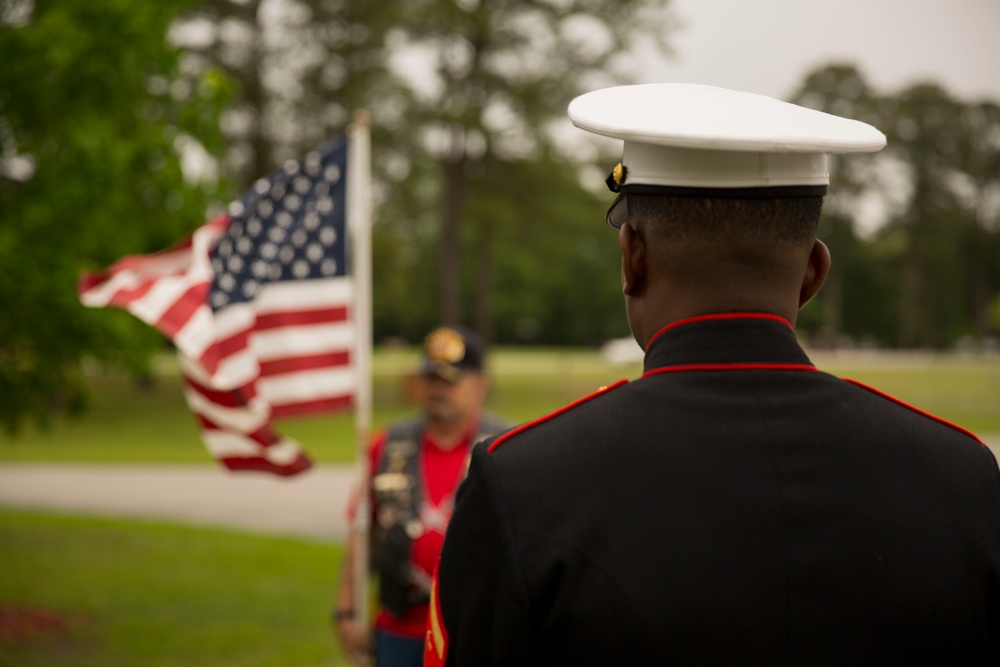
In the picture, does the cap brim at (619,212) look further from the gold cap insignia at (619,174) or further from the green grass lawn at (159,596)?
the green grass lawn at (159,596)

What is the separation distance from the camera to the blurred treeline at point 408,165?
7.66 meters

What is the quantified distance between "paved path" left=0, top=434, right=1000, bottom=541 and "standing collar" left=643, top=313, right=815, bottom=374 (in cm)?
1079

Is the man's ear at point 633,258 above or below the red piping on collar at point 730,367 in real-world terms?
above

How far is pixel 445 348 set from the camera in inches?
195

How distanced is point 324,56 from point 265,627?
25817 millimetres

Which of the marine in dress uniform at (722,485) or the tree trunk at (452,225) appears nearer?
the marine in dress uniform at (722,485)

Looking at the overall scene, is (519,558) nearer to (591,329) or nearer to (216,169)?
(216,169)

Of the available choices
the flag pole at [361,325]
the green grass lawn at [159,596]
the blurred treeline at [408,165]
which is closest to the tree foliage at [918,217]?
the blurred treeline at [408,165]

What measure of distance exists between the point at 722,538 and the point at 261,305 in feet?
13.6

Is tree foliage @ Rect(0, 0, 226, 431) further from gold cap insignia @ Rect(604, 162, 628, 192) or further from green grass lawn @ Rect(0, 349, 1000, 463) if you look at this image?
gold cap insignia @ Rect(604, 162, 628, 192)

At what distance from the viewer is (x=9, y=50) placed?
24.3 feet

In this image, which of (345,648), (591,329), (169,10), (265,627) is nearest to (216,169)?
(169,10)

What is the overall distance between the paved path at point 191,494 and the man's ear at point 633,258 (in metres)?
10.8

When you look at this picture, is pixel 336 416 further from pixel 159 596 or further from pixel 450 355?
pixel 450 355
